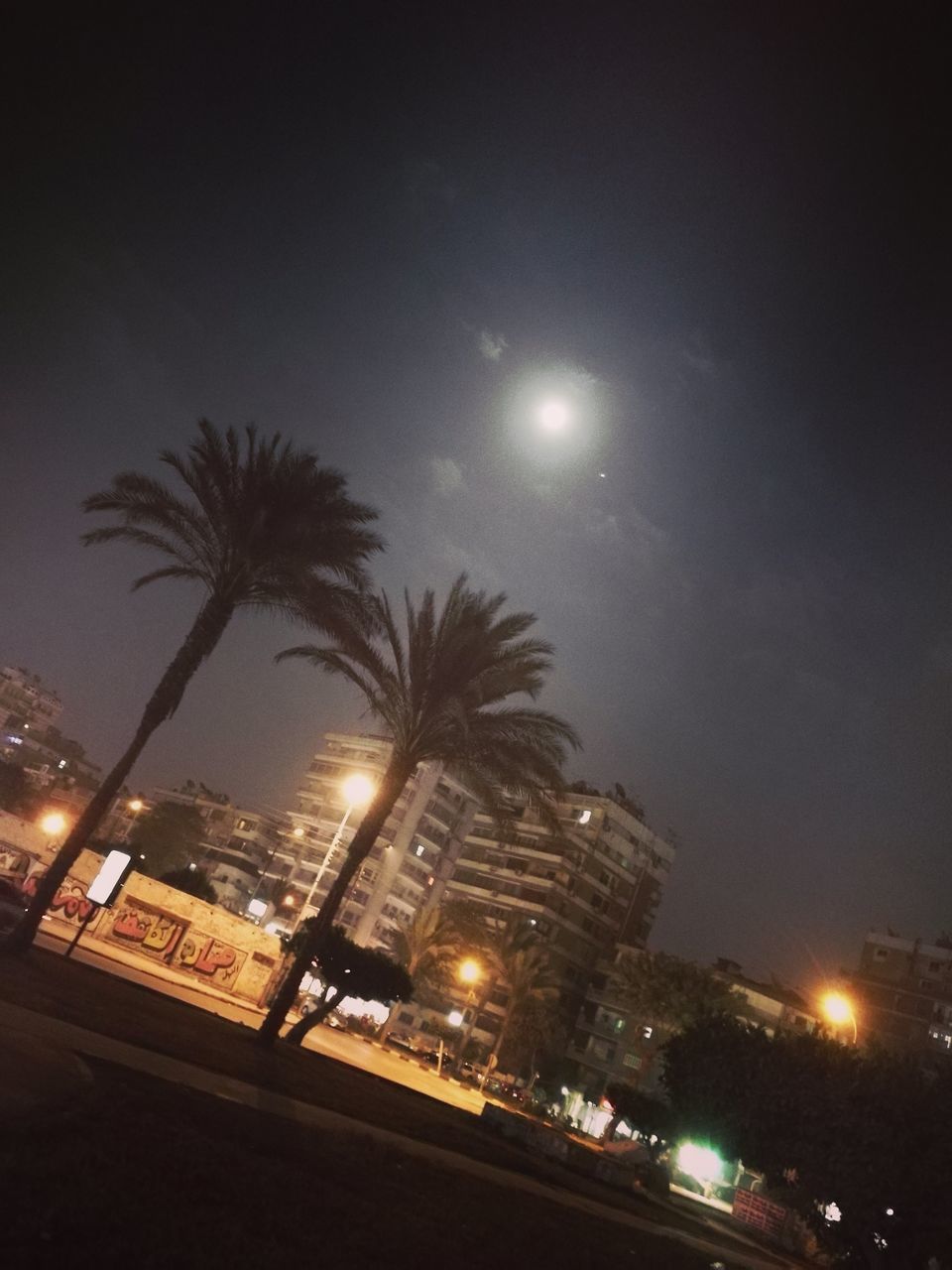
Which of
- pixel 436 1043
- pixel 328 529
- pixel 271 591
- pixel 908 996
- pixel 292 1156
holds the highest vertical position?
pixel 908 996

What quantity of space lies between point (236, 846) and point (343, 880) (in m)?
97.1

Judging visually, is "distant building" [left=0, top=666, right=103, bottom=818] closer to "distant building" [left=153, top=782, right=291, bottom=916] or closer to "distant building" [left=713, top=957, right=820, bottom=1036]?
"distant building" [left=153, top=782, right=291, bottom=916]

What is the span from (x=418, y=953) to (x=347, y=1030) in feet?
30.1

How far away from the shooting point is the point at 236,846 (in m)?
109

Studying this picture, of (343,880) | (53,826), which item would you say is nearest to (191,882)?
(53,826)

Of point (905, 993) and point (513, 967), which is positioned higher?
point (905, 993)

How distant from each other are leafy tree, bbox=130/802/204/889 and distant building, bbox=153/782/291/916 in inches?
102

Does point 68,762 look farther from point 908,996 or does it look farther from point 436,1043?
point 908,996

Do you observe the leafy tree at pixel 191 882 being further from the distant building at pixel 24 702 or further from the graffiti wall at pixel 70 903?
the distant building at pixel 24 702

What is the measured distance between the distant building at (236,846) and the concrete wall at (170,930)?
6567 cm

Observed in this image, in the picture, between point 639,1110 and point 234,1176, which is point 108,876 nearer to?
point 234,1176

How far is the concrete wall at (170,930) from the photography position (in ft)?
87.7

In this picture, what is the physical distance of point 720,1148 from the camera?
1630 centimetres

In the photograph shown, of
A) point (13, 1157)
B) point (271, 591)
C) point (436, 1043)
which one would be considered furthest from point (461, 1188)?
point (436, 1043)
